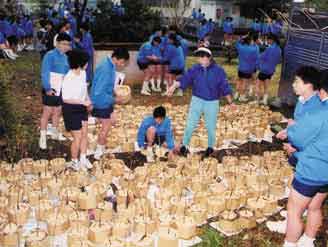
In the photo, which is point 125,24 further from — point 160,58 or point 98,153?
point 98,153

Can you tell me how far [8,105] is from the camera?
612cm

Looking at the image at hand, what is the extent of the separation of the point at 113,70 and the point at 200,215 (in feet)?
7.40

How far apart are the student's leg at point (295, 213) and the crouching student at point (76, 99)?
277 cm

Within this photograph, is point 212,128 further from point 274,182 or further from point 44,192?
point 44,192

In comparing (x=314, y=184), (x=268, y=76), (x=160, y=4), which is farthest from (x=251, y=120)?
(x=160, y=4)

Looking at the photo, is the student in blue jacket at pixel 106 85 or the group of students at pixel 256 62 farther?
the group of students at pixel 256 62

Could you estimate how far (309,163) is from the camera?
12.0 ft

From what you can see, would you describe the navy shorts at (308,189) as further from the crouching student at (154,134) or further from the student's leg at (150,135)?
the student's leg at (150,135)

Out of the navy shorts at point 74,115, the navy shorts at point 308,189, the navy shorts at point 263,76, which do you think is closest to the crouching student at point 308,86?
the navy shorts at point 308,189

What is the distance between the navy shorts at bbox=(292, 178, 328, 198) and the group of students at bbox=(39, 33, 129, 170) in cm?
281

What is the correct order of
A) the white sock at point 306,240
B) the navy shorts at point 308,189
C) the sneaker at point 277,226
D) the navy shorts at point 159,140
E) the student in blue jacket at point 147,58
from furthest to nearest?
the student in blue jacket at point 147,58
the navy shorts at point 159,140
the sneaker at point 277,226
the white sock at point 306,240
the navy shorts at point 308,189

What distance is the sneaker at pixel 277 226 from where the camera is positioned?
4.70 m

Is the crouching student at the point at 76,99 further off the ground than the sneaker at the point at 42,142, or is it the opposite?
the crouching student at the point at 76,99

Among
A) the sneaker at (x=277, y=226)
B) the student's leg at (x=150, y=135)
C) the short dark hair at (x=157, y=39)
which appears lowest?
the sneaker at (x=277, y=226)
